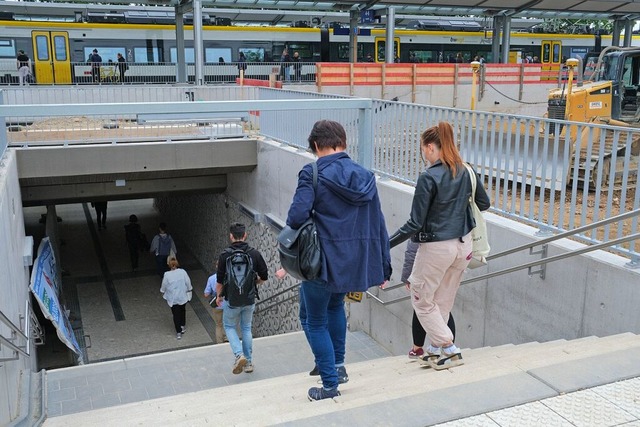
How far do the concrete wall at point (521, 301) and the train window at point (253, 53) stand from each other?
2062 cm

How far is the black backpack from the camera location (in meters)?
6.22

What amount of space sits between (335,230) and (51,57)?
78.8 ft

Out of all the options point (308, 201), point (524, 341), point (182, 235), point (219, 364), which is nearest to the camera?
point (308, 201)

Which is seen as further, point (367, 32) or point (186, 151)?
point (367, 32)

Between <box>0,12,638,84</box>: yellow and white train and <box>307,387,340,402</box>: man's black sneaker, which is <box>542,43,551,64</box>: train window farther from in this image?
<box>307,387,340,402</box>: man's black sneaker

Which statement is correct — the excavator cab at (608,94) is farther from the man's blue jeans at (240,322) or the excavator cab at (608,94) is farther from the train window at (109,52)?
the train window at (109,52)

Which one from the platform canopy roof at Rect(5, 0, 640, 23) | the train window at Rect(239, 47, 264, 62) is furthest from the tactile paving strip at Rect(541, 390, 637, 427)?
the train window at Rect(239, 47, 264, 62)

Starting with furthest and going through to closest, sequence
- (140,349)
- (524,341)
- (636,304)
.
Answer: (140,349)
(524,341)
(636,304)

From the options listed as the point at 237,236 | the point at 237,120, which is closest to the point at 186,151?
the point at 237,120

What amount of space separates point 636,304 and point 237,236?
349cm

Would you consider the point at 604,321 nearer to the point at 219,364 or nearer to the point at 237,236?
the point at 237,236

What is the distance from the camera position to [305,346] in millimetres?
7926

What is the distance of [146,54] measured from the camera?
25969mm

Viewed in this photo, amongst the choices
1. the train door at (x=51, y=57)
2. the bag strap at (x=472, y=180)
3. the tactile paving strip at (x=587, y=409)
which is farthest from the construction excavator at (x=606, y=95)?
the train door at (x=51, y=57)
